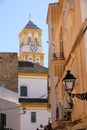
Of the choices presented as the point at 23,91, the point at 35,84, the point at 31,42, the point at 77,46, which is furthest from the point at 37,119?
the point at 31,42

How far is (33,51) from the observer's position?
7219 centimetres

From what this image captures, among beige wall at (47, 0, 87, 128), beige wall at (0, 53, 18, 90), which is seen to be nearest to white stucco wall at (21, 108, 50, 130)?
beige wall at (0, 53, 18, 90)

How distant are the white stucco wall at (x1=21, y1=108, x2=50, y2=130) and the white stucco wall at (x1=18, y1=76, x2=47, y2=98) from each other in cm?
308

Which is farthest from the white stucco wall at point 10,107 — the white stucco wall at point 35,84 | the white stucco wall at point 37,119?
the white stucco wall at point 35,84

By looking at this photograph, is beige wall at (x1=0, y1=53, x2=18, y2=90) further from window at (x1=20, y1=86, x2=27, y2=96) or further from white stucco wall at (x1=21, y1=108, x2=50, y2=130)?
window at (x1=20, y1=86, x2=27, y2=96)

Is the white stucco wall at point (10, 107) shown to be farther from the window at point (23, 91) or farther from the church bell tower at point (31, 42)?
the church bell tower at point (31, 42)

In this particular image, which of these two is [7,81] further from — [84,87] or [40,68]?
[84,87]

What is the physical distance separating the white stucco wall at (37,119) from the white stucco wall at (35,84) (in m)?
3.08

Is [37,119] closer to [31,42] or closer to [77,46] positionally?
[77,46]

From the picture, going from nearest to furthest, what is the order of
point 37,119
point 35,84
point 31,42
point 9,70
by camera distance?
1. point 9,70
2. point 37,119
3. point 35,84
4. point 31,42

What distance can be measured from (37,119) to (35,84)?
16.3 feet

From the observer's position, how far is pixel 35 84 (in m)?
41.4

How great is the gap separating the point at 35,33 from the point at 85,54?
62.8 m

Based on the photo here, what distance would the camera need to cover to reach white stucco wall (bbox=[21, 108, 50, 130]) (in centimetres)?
3738
